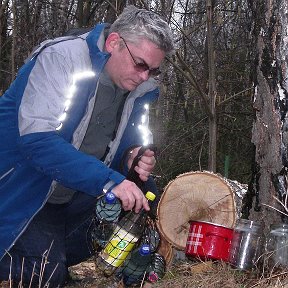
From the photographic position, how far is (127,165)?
3.54m

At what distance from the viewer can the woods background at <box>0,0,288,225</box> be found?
3.59 meters

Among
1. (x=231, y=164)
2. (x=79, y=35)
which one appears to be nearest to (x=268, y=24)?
(x=79, y=35)

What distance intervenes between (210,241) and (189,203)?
19.5 inches

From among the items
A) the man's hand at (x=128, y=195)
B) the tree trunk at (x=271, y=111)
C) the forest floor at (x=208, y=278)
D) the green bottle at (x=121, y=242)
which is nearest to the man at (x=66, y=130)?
the man's hand at (x=128, y=195)

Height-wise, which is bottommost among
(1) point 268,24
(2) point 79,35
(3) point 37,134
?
(3) point 37,134

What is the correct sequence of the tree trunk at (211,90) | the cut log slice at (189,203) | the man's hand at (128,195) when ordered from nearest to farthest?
the man's hand at (128,195) → the cut log slice at (189,203) → the tree trunk at (211,90)

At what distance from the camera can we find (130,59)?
10.3 feet

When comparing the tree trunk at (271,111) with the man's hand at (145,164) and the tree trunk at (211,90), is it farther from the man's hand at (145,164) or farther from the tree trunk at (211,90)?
the tree trunk at (211,90)

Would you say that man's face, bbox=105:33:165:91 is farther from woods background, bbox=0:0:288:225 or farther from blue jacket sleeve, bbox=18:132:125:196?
woods background, bbox=0:0:288:225

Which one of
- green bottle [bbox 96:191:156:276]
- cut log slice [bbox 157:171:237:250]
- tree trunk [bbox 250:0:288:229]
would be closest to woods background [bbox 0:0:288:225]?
tree trunk [bbox 250:0:288:229]

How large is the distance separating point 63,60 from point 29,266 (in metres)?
1.27

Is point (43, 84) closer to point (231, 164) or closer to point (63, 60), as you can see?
point (63, 60)

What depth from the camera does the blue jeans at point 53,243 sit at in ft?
10.8

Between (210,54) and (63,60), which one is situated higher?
(210,54)
